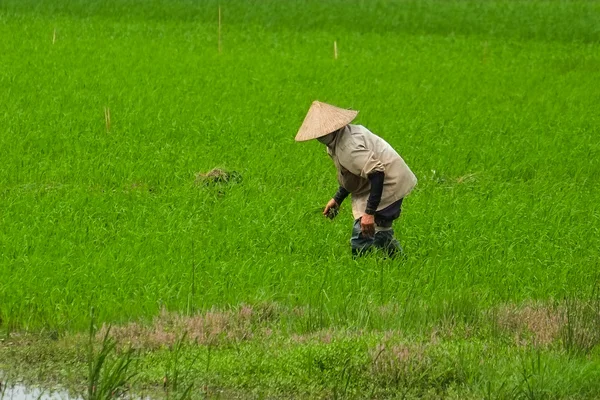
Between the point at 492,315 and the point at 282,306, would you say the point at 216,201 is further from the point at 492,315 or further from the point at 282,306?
the point at 492,315

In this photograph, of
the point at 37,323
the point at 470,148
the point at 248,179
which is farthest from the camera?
the point at 470,148

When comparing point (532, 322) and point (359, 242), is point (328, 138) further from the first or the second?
point (532, 322)

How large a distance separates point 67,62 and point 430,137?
179 inches

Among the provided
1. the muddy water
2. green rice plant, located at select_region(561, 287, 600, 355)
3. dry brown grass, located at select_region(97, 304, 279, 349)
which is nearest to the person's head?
dry brown grass, located at select_region(97, 304, 279, 349)

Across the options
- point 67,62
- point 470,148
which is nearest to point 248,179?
point 470,148

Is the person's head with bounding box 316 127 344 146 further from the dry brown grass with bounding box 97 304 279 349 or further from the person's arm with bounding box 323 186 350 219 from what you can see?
the dry brown grass with bounding box 97 304 279 349

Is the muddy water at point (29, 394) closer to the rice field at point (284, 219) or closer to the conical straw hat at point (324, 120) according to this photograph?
the rice field at point (284, 219)

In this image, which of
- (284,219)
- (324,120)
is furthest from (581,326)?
(284,219)

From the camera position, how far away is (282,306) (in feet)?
18.2

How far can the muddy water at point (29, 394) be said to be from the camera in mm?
4457

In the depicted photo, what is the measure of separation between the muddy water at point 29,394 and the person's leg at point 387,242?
2.35 meters

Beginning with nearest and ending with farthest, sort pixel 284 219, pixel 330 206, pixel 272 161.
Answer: pixel 330 206
pixel 284 219
pixel 272 161

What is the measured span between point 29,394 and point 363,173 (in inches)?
87.3

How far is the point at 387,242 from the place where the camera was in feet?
21.0
